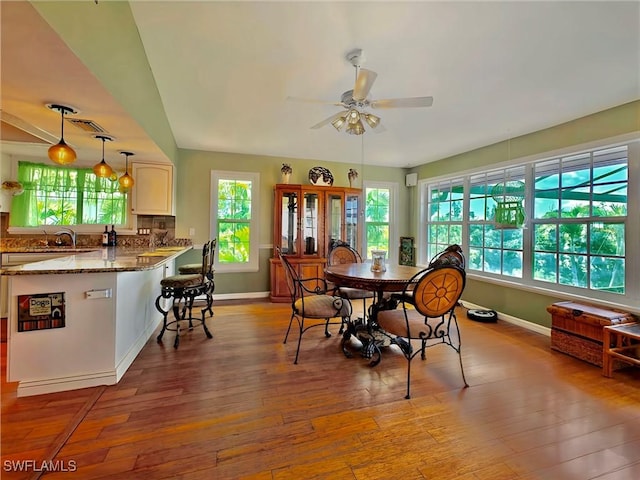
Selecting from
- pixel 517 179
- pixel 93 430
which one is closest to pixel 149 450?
pixel 93 430

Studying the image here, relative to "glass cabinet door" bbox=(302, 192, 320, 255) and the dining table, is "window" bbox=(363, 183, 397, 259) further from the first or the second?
the dining table

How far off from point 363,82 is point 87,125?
2.43m

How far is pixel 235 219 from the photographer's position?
16.1 feet

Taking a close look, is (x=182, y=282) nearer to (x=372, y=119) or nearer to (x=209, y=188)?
(x=209, y=188)

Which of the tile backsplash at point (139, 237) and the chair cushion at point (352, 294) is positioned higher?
the tile backsplash at point (139, 237)

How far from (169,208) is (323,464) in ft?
12.4

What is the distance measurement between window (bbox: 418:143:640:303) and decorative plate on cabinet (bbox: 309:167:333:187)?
214cm

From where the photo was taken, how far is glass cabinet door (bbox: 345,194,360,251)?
5.09m

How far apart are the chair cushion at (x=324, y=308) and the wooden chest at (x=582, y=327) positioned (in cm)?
213

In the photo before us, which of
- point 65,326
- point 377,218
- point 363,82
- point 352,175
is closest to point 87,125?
point 65,326

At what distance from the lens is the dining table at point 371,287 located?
2.42 m

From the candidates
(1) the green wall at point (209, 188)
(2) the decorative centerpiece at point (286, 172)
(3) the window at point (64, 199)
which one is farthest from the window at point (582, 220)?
(3) the window at point (64, 199)

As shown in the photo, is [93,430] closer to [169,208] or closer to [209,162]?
[169,208]

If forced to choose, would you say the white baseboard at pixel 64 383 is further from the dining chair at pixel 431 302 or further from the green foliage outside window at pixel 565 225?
the green foliage outside window at pixel 565 225
